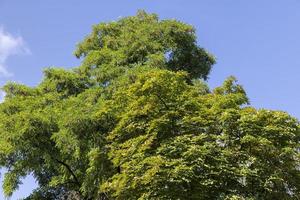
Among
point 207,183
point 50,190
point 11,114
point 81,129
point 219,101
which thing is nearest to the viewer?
point 207,183

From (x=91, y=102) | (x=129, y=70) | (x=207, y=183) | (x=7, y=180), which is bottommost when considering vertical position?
(x=207, y=183)

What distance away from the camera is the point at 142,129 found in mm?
23922

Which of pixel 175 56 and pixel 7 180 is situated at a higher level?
pixel 175 56

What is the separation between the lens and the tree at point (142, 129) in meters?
21.6

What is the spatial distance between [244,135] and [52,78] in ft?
43.7

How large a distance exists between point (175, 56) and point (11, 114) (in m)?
10.5

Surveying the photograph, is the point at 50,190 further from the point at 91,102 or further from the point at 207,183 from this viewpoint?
the point at 207,183

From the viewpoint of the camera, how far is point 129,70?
27688mm

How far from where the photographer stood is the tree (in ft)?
70.7

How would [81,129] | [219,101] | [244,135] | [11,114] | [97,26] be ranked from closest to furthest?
[244,135] → [219,101] → [81,129] → [11,114] → [97,26]

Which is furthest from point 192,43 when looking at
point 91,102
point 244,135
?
point 244,135

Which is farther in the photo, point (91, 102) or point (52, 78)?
point (52, 78)

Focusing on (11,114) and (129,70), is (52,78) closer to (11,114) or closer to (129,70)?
(11,114)

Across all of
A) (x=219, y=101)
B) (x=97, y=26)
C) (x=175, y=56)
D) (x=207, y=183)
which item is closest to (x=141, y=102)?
(x=219, y=101)
